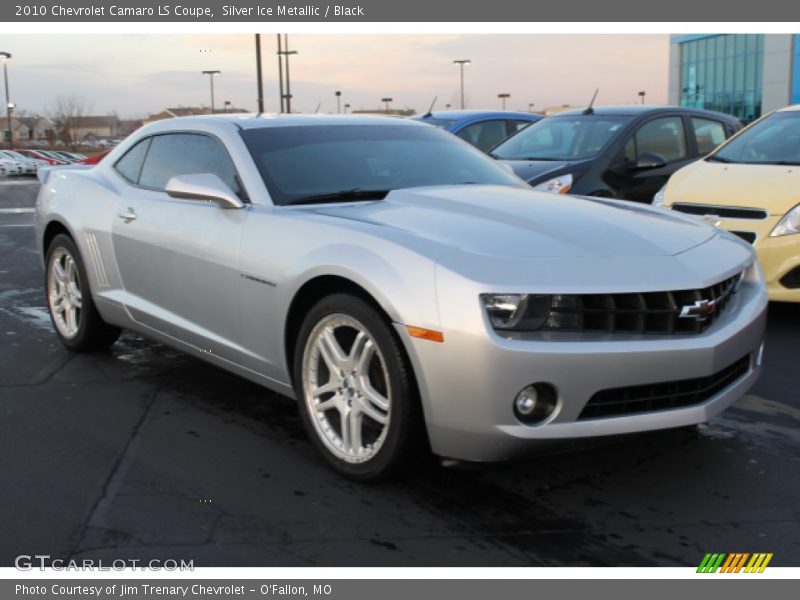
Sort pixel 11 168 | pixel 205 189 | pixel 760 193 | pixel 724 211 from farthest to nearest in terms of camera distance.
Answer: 1. pixel 11 168
2. pixel 724 211
3. pixel 760 193
4. pixel 205 189

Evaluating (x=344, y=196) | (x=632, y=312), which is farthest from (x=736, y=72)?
(x=632, y=312)

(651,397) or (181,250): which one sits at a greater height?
(181,250)

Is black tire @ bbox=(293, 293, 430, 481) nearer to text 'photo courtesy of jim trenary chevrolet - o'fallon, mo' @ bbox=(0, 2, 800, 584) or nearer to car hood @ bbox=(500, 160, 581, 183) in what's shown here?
text 'photo courtesy of jim trenary chevrolet - o'fallon, mo' @ bbox=(0, 2, 800, 584)

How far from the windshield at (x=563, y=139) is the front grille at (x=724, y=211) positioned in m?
2.04

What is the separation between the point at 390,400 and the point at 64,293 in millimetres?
3258

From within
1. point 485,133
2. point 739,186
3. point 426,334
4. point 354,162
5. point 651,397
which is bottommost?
point 651,397

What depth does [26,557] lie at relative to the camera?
3051mm

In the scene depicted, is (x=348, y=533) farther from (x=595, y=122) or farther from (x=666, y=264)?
(x=595, y=122)

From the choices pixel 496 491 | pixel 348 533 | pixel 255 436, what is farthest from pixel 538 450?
pixel 255 436

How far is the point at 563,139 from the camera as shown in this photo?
9.13 meters

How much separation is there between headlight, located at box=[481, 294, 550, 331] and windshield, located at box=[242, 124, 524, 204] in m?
1.29

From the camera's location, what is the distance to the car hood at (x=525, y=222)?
3492 millimetres

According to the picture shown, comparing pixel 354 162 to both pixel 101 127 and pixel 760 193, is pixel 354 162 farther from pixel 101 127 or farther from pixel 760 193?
pixel 101 127

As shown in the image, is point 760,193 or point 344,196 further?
point 760,193
